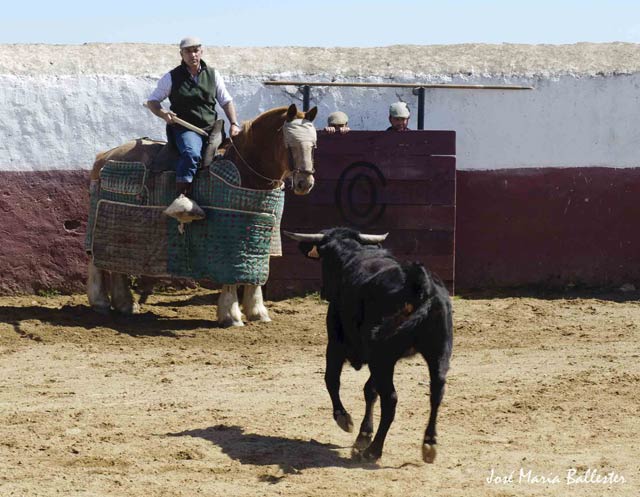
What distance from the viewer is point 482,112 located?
1171 centimetres

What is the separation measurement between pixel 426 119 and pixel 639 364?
4.26 metres

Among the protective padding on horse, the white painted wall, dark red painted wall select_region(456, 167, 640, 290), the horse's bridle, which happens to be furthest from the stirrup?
dark red painted wall select_region(456, 167, 640, 290)

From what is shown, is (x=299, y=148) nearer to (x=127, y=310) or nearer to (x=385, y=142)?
(x=385, y=142)

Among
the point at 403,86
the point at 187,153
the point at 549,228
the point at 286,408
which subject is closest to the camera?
the point at 286,408

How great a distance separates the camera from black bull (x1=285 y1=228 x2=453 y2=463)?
222 inches

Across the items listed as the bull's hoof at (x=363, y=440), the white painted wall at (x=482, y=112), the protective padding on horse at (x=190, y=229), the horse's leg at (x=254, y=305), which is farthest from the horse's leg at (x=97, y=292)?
the bull's hoof at (x=363, y=440)

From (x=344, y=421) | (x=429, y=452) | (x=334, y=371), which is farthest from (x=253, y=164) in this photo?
(x=429, y=452)

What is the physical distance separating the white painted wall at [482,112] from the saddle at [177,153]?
150 cm

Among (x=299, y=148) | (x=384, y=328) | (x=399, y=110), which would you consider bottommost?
(x=384, y=328)

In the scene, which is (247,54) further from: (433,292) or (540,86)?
(433,292)

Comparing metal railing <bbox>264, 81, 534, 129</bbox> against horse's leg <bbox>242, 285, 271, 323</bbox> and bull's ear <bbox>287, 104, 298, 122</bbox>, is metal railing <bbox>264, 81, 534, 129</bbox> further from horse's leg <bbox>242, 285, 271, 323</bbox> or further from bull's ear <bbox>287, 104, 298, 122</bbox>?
horse's leg <bbox>242, 285, 271, 323</bbox>

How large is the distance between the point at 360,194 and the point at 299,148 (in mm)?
2017

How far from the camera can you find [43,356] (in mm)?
8586

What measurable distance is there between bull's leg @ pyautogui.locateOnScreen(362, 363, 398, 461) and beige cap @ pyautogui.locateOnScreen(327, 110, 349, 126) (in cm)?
568
